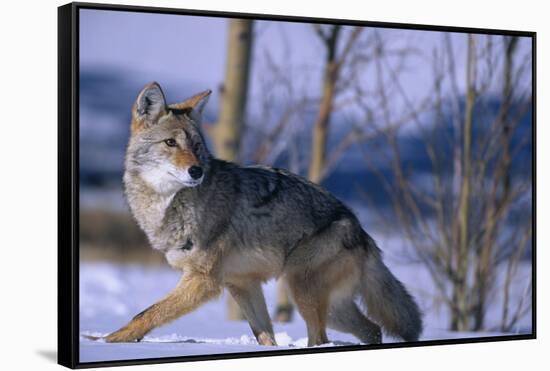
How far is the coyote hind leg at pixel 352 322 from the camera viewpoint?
7844 mm

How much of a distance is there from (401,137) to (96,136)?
2.44m

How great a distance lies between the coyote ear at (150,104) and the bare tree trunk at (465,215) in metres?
2.58

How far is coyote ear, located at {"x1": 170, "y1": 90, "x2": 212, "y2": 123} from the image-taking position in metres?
7.37

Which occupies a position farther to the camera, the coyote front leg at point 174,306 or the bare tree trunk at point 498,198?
the bare tree trunk at point 498,198

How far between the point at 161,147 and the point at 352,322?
1.90 metres

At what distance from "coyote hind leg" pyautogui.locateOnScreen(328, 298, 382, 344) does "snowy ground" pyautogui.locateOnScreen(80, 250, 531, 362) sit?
0.06 meters

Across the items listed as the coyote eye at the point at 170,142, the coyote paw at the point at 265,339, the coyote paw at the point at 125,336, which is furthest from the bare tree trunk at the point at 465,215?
the coyote paw at the point at 125,336

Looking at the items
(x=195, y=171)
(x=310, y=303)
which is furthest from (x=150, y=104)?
(x=310, y=303)

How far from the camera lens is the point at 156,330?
728 centimetres

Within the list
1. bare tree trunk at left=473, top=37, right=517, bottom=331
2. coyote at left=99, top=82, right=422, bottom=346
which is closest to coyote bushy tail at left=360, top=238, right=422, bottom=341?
coyote at left=99, top=82, right=422, bottom=346

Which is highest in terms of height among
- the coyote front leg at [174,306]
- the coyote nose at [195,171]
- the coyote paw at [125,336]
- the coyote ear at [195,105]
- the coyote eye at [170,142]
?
the coyote ear at [195,105]

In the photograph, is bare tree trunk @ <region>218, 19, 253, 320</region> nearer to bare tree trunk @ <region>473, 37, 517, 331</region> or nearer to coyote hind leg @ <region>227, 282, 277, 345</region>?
coyote hind leg @ <region>227, 282, 277, 345</region>

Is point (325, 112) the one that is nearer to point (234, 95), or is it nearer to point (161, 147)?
point (234, 95)

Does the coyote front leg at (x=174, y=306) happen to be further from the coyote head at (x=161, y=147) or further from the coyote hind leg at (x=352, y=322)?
the coyote hind leg at (x=352, y=322)
